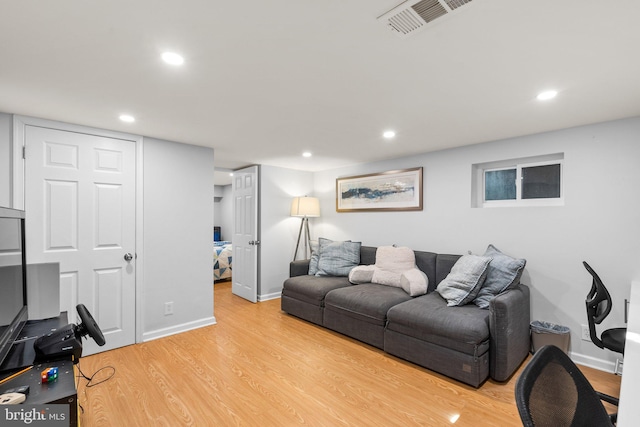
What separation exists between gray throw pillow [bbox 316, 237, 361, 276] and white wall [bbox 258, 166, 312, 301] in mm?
861

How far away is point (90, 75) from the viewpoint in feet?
5.91

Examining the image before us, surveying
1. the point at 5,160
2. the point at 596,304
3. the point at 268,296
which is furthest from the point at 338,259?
the point at 5,160

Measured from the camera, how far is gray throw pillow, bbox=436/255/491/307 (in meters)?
2.78

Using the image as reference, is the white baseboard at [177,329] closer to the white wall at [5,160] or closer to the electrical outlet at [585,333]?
the white wall at [5,160]

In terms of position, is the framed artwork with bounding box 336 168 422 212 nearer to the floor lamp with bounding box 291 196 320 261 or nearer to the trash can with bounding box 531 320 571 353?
the floor lamp with bounding box 291 196 320 261

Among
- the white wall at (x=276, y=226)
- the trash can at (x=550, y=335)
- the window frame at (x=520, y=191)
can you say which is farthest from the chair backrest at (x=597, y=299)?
the white wall at (x=276, y=226)

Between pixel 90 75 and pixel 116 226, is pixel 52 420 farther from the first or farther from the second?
pixel 116 226

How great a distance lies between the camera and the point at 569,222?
2.76 m

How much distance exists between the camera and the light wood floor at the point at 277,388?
6.48 feet

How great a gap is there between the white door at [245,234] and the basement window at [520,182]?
3.08 m

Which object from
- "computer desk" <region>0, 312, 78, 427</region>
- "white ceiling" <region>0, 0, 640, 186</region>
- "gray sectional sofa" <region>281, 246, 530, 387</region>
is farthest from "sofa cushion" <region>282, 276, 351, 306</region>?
"computer desk" <region>0, 312, 78, 427</region>

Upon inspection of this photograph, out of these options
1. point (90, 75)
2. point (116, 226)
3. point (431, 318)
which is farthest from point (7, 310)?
point (431, 318)

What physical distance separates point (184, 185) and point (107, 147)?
0.80m

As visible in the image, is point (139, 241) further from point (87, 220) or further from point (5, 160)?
point (5, 160)
